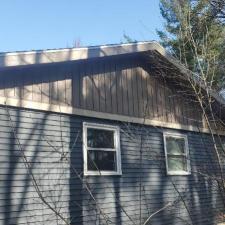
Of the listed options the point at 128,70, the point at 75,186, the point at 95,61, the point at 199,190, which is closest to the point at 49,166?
the point at 75,186

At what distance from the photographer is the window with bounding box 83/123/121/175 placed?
Answer: 983 centimetres

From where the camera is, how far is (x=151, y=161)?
11648mm

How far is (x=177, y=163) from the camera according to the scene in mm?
12781

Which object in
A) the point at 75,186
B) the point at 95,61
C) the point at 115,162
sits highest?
the point at 95,61

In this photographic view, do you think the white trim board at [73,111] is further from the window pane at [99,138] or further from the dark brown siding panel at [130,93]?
the window pane at [99,138]

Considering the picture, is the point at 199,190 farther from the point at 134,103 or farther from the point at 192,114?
the point at 134,103

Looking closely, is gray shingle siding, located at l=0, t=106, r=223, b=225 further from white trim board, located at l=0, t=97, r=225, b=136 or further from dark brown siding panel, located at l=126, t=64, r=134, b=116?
dark brown siding panel, located at l=126, t=64, r=134, b=116

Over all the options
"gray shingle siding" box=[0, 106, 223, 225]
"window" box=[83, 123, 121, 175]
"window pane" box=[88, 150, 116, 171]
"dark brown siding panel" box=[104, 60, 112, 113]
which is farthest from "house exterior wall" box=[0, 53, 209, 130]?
"window pane" box=[88, 150, 116, 171]

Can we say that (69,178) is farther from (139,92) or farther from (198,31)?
(198,31)

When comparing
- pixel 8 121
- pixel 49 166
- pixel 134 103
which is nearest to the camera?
pixel 8 121

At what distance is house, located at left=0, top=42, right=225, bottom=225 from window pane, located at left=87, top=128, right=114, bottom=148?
0.02 m

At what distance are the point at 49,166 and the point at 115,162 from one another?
2.04 metres

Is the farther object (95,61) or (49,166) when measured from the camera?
(95,61)

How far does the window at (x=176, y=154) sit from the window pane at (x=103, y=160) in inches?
87.0
